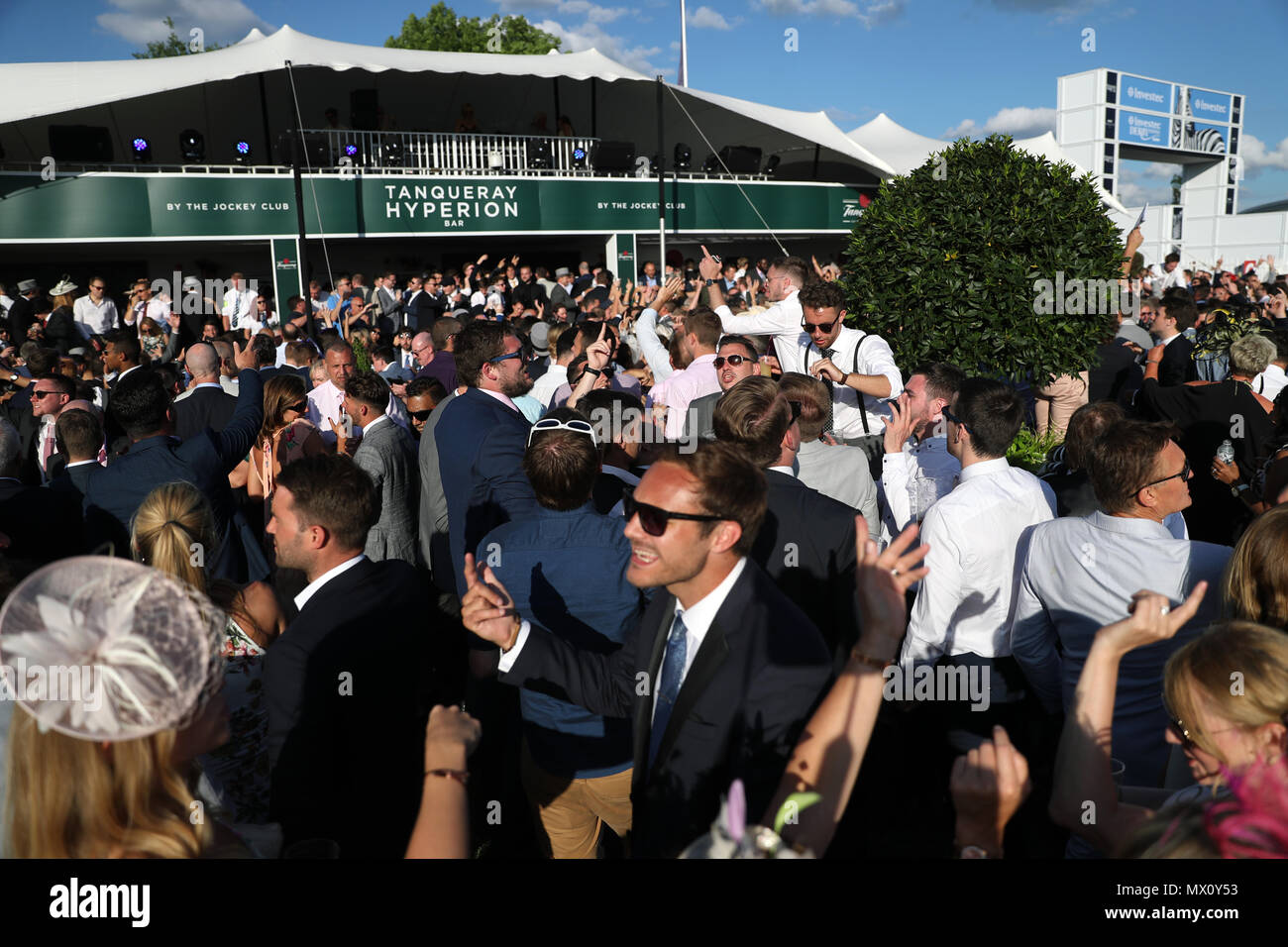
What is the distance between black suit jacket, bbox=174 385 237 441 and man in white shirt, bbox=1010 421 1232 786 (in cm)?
498

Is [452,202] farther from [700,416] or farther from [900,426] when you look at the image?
[900,426]

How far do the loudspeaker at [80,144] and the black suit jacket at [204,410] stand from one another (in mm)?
13031

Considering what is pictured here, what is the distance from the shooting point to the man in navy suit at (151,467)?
4.02m

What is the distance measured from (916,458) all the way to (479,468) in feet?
7.21

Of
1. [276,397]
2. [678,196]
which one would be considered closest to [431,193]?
[678,196]

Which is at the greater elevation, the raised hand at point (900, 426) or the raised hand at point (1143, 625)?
the raised hand at point (900, 426)

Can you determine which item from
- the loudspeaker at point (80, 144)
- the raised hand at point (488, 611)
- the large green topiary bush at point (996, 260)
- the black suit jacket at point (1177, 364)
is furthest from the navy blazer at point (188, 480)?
the loudspeaker at point (80, 144)

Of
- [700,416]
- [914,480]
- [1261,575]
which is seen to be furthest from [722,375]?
[1261,575]

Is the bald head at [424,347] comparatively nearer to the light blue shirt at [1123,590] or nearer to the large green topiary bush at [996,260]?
the large green topiary bush at [996,260]

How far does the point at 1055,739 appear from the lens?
11.1 ft
